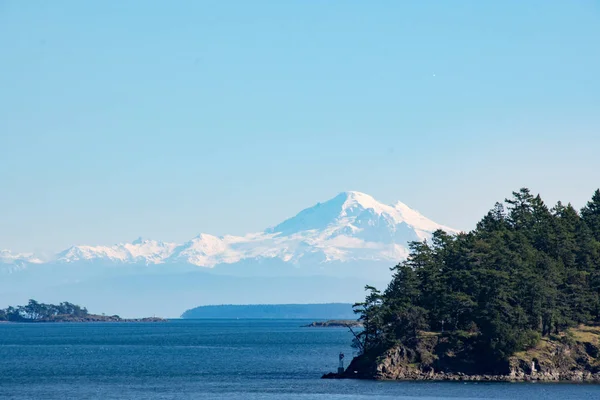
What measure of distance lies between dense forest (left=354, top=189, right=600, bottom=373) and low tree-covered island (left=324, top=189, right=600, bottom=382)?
134mm

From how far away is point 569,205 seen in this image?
161 meters

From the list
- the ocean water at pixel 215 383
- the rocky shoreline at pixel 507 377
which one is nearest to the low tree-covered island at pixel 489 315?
the rocky shoreline at pixel 507 377

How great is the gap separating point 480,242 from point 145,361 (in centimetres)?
6460

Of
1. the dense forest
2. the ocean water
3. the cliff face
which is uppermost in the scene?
the dense forest

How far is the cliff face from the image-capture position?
122m

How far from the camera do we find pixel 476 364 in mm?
124250

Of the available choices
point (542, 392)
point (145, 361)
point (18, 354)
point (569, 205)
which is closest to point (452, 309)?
point (542, 392)

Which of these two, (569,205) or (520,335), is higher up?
(569,205)

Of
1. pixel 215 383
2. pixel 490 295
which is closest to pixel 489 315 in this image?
pixel 490 295

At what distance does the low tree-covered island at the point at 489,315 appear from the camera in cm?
12344

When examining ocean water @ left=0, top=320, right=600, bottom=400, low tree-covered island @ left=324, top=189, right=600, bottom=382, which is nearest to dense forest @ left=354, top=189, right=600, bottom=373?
low tree-covered island @ left=324, top=189, right=600, bottom=382

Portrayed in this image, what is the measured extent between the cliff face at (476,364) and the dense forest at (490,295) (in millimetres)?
639

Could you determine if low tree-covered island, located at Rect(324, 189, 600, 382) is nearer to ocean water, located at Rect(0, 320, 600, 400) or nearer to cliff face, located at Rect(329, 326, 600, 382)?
cliff face, located at Rect(329, 326, 600, 382)

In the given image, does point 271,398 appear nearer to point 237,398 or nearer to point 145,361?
point 237,398
